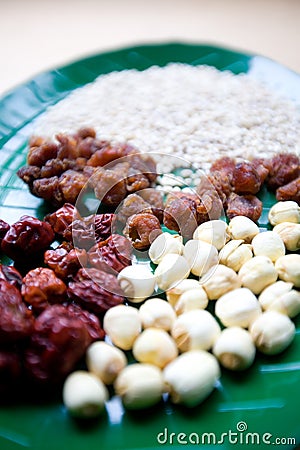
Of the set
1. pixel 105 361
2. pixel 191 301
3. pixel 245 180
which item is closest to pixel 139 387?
pixel 105 361

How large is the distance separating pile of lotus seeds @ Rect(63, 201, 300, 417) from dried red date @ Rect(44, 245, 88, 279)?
8cm

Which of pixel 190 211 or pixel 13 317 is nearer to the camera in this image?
pixel 13 317

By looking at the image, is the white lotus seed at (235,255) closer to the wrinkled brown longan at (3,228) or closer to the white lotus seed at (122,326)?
the white lotus seed at (122,326)

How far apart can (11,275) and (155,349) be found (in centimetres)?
28

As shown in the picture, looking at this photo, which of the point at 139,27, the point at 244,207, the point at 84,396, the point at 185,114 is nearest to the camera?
the point at 84,396

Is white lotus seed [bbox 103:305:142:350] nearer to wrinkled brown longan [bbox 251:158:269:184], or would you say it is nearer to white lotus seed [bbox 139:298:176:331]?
white lotus seed [bbox 139:298:176:331]

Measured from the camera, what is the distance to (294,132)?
125 cm

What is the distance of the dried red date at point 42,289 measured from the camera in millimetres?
863

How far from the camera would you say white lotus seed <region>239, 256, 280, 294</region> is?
90 centimetres

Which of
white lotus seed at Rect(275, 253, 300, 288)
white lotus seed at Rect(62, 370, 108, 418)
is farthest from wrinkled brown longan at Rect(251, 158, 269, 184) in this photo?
white lotus seed at Rect(62, 370, 108, 418)

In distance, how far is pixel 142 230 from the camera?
3.30ft

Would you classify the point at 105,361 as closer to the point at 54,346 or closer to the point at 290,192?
the point at 54,346

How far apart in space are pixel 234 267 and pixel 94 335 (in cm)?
27

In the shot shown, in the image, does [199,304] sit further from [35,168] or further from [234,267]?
[35,168]
